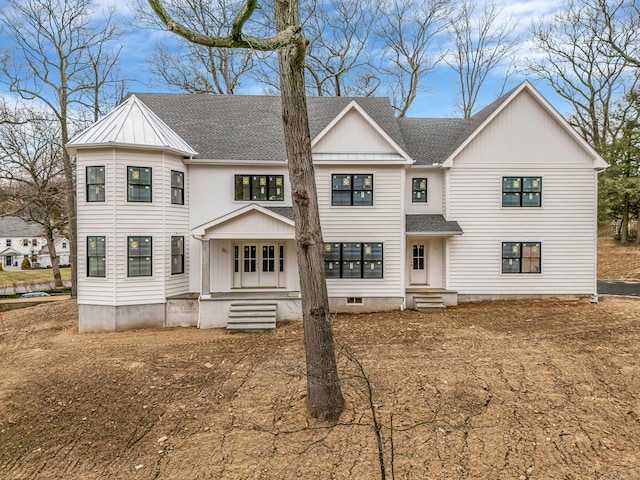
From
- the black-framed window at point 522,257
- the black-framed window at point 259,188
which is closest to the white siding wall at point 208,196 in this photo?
the black-framed window at point 259,188

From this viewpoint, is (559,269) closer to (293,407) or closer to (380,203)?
(380,203)

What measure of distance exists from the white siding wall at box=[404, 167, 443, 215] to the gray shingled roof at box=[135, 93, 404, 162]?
1508mm

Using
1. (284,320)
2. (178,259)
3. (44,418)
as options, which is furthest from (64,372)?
(284,320)

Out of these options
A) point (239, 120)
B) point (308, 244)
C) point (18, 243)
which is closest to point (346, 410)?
point (308, 244)

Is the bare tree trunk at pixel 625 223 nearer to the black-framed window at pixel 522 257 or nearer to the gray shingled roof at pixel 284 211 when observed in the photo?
the black-framed window at pixel 522 257

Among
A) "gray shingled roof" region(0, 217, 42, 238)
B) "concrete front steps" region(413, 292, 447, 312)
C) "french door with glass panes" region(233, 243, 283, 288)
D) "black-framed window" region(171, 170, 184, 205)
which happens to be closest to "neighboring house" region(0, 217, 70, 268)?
"gray shingled roof" region(0, 217, 42, 238)

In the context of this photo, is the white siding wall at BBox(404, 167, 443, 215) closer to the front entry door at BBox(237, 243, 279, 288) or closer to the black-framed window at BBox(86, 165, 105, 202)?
the front entry door at BBox(237, 243, 279, 288)

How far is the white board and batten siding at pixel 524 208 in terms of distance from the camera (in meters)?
14.1

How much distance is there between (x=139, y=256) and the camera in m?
12.3

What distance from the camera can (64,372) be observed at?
28.5 ft

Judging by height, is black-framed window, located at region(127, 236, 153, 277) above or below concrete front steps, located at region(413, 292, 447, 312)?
above

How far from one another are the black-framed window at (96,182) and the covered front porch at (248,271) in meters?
3.49

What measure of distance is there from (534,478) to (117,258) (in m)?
12.4

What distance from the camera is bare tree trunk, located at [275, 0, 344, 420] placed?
6156 mm
